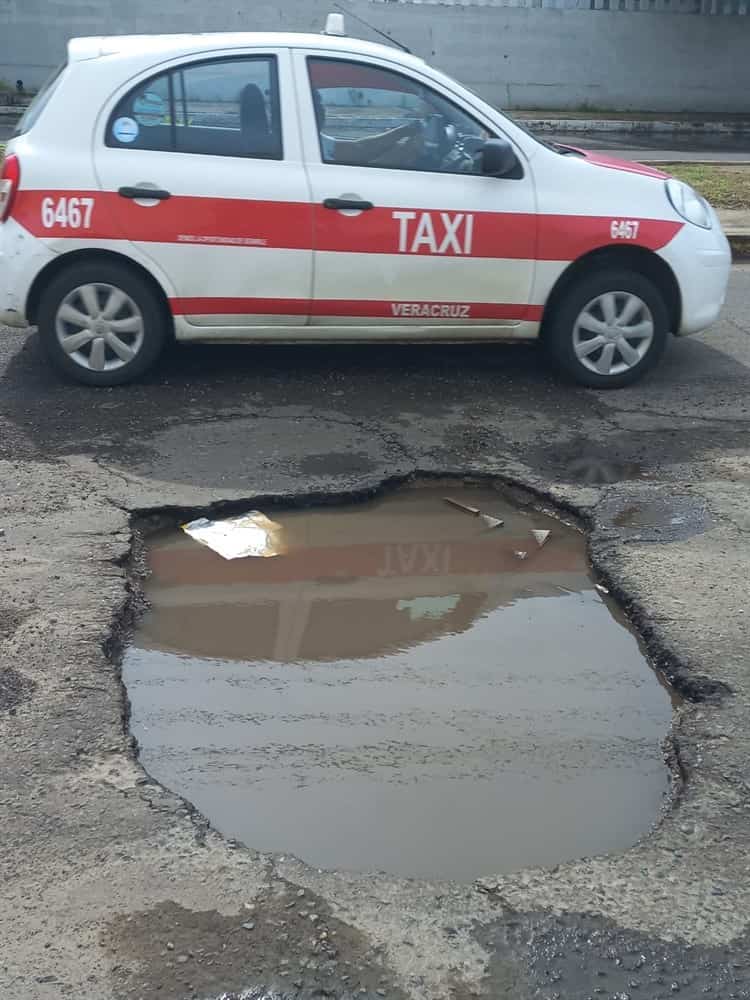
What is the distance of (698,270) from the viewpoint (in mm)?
6594

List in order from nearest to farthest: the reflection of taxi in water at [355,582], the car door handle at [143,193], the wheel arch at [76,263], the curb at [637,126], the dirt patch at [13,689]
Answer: the dirt patch at [13,689]
the reflection of taxi in water at [355,582]
the car door handle at [143,193]
the wheel arch at [76,263]
the curb at [637,126]

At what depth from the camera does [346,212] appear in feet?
20.1

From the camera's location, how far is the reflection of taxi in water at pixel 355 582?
4215 millimetres

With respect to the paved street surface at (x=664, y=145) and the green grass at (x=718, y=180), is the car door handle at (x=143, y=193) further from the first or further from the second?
the paved street surface at (x=664, y=145)

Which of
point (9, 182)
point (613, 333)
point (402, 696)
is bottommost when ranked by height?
point (402, 696)

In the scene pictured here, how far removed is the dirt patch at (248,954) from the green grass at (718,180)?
1033cm

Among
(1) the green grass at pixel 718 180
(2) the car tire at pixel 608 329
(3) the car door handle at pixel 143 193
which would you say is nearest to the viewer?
(3) the car door handle at pixel 143 193

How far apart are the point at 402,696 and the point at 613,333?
3429 millimetres

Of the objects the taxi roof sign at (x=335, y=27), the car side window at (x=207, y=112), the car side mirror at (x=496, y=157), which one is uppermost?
the taxi roof sign at (x=335, y=27)

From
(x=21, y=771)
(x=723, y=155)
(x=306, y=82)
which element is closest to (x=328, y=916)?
(x=21, y=771)

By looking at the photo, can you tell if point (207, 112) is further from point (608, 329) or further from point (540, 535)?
point (540, 535)

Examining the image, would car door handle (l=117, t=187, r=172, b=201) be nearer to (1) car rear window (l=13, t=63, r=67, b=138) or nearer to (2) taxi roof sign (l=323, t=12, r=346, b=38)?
(1) car rear window (l=13, t=63, r=67, b=138)

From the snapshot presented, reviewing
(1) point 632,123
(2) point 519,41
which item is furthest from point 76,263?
(2) point 519,41

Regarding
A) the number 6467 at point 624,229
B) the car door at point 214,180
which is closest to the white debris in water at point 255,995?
the car door at point 214,180
